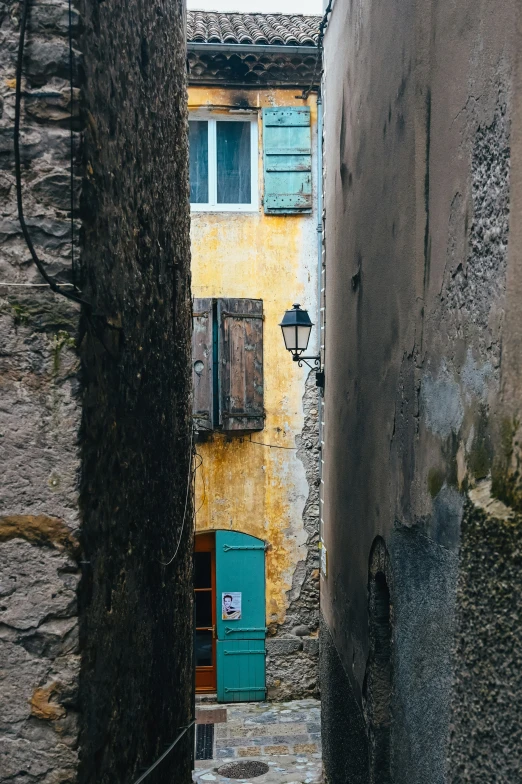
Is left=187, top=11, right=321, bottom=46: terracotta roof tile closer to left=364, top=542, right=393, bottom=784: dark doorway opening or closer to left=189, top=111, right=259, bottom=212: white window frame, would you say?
left=189, top=111, right=259, bottom=212: white window frame

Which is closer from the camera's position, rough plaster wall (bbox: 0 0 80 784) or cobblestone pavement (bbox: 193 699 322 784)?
rough plaster wall (bbox: 0 0 80 784)

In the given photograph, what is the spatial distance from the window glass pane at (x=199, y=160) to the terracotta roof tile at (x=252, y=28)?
3.21 ft

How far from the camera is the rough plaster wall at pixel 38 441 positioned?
2533 millimetres

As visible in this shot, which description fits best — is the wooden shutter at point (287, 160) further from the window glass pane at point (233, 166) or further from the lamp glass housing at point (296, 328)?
the lamp glass housing at point (296, 328)

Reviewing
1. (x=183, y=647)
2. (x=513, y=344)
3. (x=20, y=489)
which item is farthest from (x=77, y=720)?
(x=183, y=647)

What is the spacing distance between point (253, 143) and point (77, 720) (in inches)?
357

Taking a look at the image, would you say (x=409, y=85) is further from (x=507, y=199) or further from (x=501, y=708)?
(x=501, y=708)

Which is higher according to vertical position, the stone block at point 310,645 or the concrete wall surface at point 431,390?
the concrete wall surface at point 431,390

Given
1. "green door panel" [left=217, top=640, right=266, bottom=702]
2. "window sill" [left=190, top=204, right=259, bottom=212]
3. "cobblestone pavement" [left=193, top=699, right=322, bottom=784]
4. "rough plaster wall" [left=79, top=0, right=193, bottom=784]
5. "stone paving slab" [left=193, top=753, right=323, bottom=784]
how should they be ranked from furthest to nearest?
"window sill" [left=190, top=204, right=259, bottom=212]
"green door panel" [left=217, top=640, right=266, bottom=702]
"cobblestone pavement" [left=193, top=699, right=322, bottom=784]
"stone paving slab" [left=193, top=753, right=323, bottom=784]
"rough plaster wall" [left=79, top=0, right=193, bottom=784]

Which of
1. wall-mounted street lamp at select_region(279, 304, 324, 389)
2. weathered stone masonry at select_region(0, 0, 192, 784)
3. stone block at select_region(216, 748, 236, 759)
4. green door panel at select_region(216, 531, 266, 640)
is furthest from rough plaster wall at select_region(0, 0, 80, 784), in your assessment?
green door panel at select_region(216, 531, 266, 640)

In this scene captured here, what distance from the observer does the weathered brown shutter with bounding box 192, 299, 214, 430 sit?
33.7ft

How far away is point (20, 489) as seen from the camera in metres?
2.56

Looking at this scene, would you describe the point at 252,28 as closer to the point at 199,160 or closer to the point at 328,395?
the point at 199,160

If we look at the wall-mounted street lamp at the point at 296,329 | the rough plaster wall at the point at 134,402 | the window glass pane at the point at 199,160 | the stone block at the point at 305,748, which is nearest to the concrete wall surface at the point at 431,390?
the rough plaster wall at the point at 134,402
